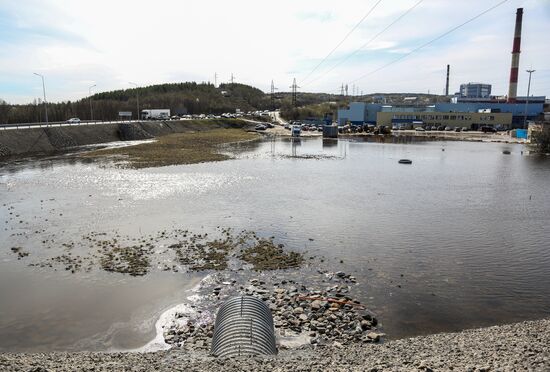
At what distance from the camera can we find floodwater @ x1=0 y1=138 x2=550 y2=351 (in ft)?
53.2

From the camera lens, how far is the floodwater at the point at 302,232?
1620 centimetres

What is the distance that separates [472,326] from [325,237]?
11.4 m

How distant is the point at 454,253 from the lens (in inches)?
927

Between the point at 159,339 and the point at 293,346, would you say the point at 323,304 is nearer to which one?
the point at 293,346

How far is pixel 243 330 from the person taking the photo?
12727 mm

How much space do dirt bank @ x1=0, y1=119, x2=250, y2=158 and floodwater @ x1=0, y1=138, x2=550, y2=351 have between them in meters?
16.8

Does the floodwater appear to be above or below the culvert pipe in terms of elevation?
below

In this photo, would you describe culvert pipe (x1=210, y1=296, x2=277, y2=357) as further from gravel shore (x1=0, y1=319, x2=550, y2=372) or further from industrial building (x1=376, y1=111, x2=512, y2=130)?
industrial building (x1=376, y1=111, x2=512, y2=130)

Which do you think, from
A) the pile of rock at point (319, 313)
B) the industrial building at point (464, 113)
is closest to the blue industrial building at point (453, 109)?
the industrial building at point (464, 113)

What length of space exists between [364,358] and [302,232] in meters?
15.0

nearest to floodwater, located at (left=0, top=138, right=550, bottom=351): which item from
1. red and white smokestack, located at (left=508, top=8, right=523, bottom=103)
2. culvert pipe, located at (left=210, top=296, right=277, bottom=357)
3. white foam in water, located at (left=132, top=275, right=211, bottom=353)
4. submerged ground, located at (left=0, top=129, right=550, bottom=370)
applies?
submerged ground, located at (left=0, top=129, right=550, bottom=370)

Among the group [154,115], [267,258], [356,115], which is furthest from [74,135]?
[356,115]

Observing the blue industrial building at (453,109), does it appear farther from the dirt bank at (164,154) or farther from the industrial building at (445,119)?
the dirt bank at (164,154)

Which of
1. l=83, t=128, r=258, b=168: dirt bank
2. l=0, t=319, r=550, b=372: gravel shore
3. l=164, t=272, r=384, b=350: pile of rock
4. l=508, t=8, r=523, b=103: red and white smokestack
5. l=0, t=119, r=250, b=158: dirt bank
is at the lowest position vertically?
l=164, t=272, r=384, b=350: pile of rock
